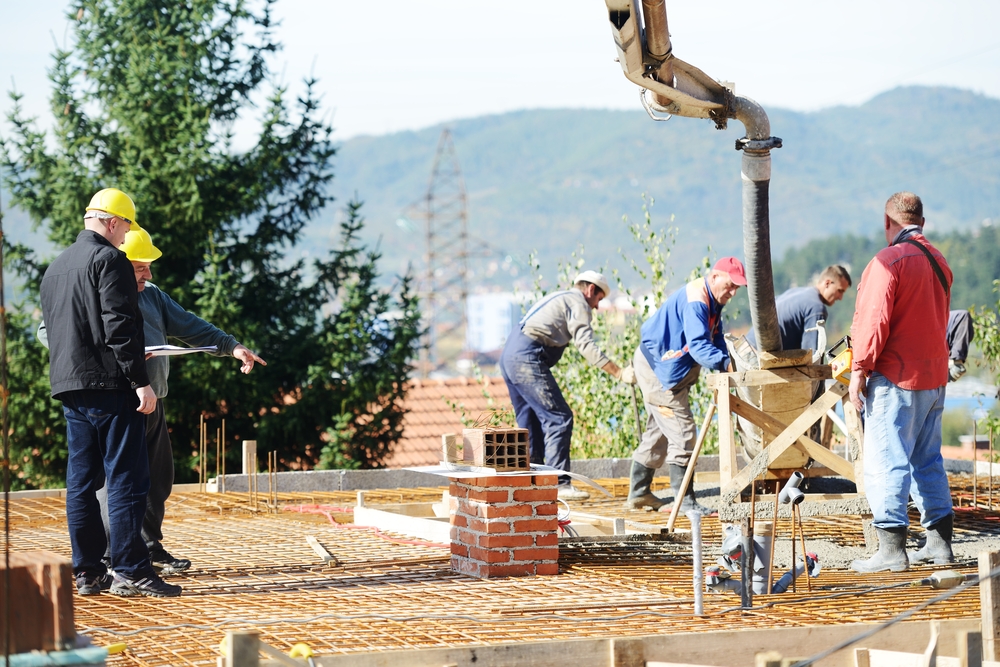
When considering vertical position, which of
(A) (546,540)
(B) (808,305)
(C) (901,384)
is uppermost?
(B) (808,305)

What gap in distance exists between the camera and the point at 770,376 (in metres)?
6.31

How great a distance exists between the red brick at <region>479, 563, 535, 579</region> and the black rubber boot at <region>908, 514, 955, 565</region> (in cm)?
187

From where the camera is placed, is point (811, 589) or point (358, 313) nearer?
point (811, 589)

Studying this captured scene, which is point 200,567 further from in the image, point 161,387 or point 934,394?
point 934,394

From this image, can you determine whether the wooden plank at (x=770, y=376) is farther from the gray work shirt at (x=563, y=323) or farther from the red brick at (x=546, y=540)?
the gray work shirt at (x=563, y=323)

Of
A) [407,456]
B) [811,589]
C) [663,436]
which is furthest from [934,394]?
[407,456]

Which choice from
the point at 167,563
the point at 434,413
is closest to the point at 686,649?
the point at 167,563

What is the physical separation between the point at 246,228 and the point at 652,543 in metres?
9.54

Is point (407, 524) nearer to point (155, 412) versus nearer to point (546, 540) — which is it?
point (546, 540)

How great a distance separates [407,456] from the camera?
1784cm

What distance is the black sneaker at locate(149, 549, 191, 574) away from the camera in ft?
18.2

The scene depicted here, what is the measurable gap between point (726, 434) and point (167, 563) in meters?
→ 2.92

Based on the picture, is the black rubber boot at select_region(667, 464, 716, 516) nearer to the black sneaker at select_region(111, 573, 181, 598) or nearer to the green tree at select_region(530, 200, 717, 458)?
the black sneaker at select_region(111, 573, 181, 598)

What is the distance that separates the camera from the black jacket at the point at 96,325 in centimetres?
489
